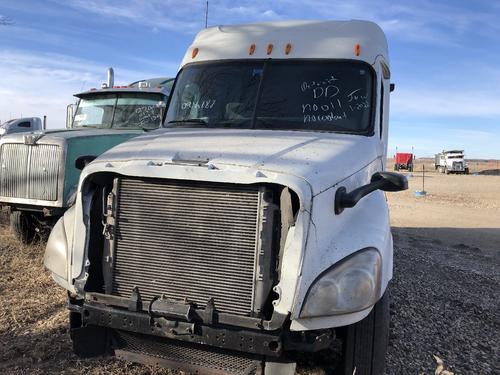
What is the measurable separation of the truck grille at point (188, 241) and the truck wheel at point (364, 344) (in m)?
0.77

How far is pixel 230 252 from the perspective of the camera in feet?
10.3

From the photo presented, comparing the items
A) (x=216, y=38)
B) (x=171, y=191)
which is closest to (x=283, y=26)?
(x=216, y=38)

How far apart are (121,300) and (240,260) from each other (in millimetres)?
846

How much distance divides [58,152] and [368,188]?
5063 millimetres

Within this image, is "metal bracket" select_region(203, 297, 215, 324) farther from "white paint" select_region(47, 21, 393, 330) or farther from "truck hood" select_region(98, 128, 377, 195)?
"truck hood" select_region(98, 128, 377, 195)

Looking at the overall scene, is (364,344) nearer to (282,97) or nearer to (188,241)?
(188,241)

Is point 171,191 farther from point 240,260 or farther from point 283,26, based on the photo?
point 283,26

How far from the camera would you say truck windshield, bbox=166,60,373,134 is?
14.4ft

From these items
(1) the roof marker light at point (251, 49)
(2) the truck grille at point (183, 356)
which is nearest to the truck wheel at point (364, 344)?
(2) the truck grille at point (183, 356)

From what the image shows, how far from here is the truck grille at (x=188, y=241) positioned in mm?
3107

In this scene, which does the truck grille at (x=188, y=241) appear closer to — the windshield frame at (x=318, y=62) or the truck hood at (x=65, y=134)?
the windshield frame at (x=318, y=62)

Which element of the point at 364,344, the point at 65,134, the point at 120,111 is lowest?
the point at 364,344

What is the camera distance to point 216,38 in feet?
17.4

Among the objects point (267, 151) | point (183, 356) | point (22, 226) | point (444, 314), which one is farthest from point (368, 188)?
point (22, 226)
